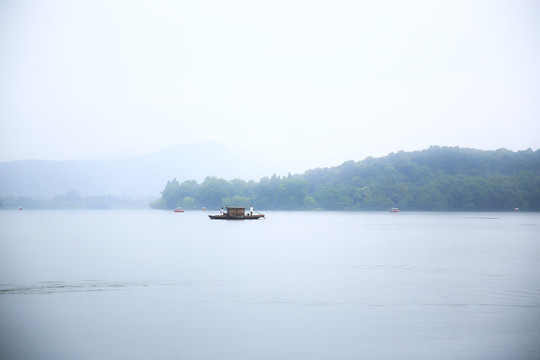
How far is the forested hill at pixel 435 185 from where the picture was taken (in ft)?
525

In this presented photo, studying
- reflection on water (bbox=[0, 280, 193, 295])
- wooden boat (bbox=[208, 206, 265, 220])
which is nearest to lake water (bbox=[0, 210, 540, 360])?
reflection on water (bbox=[0, 280, 193, 295])

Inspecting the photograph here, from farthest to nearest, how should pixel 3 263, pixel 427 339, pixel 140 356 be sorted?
pixel 3 263
pixel 427 339
pixel 140 356

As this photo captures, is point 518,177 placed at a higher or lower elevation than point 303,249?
higher

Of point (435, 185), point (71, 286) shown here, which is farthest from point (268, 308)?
point (435, 185)

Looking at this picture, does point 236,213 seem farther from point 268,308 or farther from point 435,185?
point 435,185

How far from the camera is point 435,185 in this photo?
165 m

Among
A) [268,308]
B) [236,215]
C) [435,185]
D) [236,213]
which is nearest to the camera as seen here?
[268,308]

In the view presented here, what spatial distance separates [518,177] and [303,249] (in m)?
144

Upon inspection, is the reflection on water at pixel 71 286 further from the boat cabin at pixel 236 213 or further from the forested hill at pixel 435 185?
the forested hill at pixel 435 185

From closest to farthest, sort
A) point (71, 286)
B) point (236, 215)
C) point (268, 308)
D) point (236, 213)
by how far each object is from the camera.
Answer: point (268, 308) → point (71, 286) → point (236, 215) → point (236, 213)

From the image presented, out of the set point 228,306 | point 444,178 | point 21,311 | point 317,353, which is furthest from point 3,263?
point 444,178

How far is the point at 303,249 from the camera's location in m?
38.9

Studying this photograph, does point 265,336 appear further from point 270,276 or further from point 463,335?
point 270,276

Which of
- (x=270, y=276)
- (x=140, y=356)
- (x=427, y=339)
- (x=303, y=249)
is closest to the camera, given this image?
(x=140, y=356)
